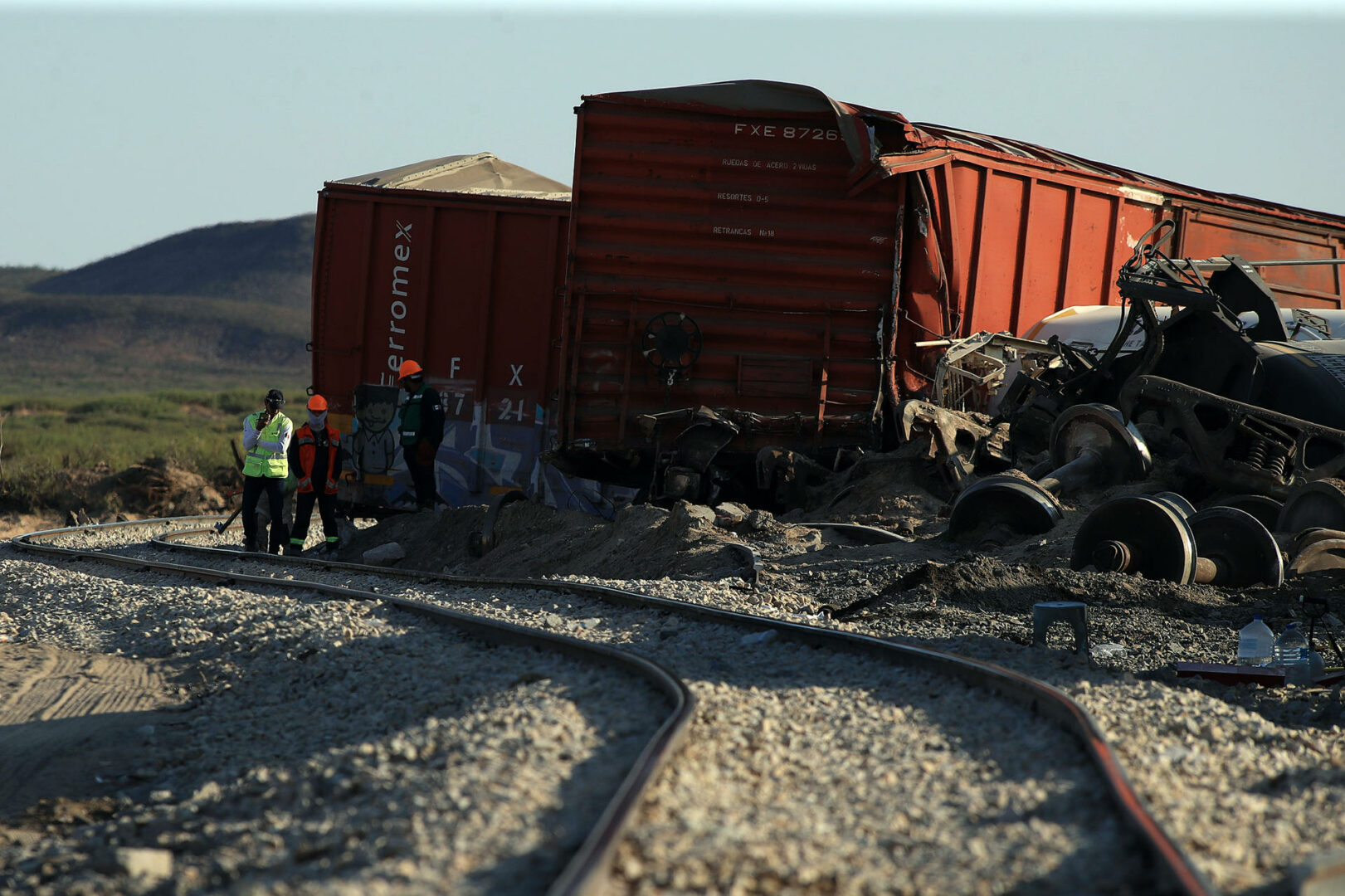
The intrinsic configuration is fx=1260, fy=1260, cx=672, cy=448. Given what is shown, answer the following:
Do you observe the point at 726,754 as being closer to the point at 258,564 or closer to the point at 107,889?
the point at 107,889

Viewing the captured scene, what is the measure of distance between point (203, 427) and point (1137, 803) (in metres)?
40.0

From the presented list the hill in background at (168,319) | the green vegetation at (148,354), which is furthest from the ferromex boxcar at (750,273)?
the hill in background at (168,319)

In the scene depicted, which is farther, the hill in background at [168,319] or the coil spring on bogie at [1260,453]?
the hill in background at [168,319]

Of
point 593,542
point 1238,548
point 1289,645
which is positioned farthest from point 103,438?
point 1289,645

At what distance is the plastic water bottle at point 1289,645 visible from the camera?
6.07m

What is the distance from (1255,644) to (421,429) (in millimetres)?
8311

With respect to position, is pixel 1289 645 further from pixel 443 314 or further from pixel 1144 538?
pixel 443 314

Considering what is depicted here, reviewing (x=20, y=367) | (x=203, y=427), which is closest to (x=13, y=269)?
(x=20, y=367)

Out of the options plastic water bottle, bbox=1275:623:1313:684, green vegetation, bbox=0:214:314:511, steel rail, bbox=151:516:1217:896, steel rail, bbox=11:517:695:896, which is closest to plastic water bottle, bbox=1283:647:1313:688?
plastic water bottle, bbox=1275:623:1313:684

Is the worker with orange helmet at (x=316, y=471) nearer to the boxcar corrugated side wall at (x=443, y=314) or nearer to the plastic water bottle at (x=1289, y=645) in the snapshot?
the boxcar corrugated side wall at (x=443, y=314)

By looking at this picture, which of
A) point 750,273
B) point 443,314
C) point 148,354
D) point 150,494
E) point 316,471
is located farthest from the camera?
point 148,354

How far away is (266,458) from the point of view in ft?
37.9

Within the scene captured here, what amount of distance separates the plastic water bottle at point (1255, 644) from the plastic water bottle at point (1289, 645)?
0.06 meters

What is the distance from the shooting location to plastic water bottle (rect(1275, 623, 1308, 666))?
19.9 ft
